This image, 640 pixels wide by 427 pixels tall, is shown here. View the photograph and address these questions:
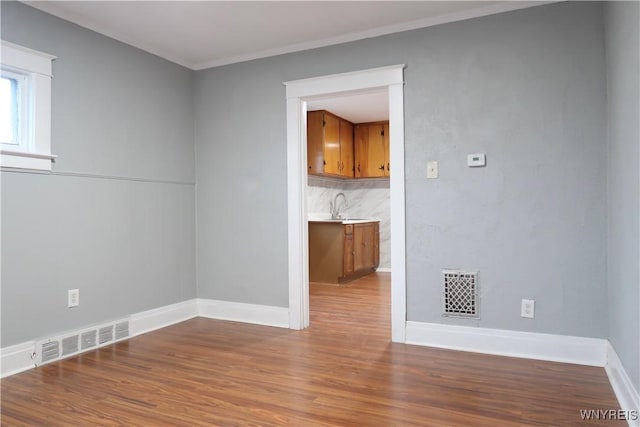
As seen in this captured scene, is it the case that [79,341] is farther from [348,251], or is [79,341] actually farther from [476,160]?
[348,251]

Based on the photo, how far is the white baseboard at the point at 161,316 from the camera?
3.47m

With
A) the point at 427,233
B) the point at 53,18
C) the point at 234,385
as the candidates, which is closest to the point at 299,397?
the point at 234,385

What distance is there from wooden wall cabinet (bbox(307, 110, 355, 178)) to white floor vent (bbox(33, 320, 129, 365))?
3.43 meters

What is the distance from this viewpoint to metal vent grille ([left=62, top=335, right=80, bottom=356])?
2932mm

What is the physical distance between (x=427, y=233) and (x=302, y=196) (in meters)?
1.09

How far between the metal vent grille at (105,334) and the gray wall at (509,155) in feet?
7.42

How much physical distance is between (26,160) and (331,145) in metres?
4.10

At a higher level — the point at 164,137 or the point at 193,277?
the point at 164,137

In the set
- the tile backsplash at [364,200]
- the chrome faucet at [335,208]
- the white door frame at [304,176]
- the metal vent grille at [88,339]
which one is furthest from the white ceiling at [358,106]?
the metal vent grille at [88,339]

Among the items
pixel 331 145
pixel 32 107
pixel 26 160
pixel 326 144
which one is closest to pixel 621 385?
pixel 26 160

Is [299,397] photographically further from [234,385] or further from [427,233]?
[427,233]

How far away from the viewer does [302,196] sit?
3650 mm

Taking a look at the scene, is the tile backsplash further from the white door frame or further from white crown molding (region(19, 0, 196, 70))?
white crown molding (region(19, 0, 196, 70))

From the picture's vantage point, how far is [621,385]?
2.18 metres
